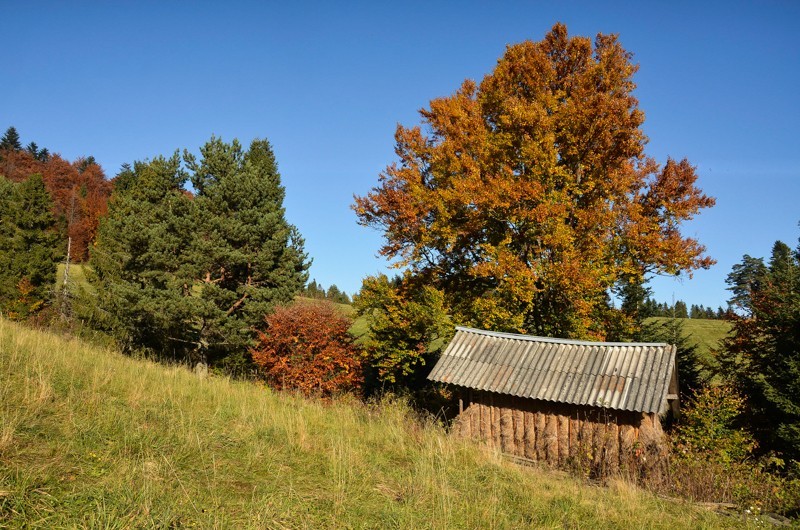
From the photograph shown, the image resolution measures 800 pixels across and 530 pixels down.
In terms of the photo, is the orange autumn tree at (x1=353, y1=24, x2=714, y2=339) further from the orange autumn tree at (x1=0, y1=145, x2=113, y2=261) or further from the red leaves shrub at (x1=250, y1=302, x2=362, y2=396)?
the orange autumn tree at (x1=0, y1=145, x2=113, y2=261)

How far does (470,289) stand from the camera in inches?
831

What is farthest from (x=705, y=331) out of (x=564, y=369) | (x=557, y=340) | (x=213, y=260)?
(x=213, y=260)

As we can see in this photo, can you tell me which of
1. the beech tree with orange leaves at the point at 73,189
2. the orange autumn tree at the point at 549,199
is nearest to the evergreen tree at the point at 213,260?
the orange autumn tree at the point at 549,199

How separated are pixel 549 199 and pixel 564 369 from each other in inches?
281

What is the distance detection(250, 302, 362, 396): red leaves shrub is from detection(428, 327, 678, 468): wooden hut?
6011mm

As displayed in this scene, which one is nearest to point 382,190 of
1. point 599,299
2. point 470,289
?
point 470,289

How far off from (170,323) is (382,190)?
41.7 ft

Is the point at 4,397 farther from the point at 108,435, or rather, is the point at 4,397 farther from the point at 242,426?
the point at 242,426

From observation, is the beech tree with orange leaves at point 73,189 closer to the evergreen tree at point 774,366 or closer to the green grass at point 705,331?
the evergreen tree at point 774,366

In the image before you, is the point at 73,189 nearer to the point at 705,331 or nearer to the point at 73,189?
the point at 73,189

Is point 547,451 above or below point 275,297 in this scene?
below

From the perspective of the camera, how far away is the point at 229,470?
5816 mm

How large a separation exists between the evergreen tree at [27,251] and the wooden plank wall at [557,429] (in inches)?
1354

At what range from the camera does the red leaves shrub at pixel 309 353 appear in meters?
18.5
